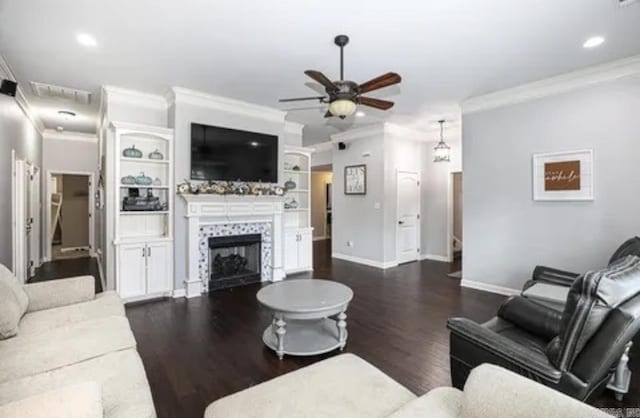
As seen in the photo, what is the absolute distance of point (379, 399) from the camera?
1452 millimetres

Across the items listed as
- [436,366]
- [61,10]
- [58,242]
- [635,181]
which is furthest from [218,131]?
[58,242]

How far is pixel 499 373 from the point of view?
121cm

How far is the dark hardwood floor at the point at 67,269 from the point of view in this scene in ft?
18.7

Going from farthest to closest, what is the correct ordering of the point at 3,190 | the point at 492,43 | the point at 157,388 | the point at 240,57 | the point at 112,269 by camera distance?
the point at 112,269 → the point at 3,190 → the point at 240,57 → the point at 492,43 → the point at 157,388

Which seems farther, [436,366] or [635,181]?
[635,181]

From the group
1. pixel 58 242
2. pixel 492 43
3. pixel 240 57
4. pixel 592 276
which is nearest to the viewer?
pixel 592 276

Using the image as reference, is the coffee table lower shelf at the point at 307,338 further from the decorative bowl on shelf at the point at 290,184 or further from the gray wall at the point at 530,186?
the decorative bowl on shelf at the point at 290,184

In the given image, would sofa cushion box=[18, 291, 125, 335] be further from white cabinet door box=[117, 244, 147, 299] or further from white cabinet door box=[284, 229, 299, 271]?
white cabinet door box=[284, 229, 299, 271]

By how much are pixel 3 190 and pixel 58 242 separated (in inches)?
240

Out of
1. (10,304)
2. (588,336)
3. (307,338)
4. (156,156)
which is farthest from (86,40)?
(588,336)

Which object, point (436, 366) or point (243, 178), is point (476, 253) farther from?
point (243, 178)

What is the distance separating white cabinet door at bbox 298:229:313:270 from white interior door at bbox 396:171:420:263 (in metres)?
→ 1.87

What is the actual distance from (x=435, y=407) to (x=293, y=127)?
565 cm

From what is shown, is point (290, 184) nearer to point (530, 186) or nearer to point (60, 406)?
point (530, 186)
